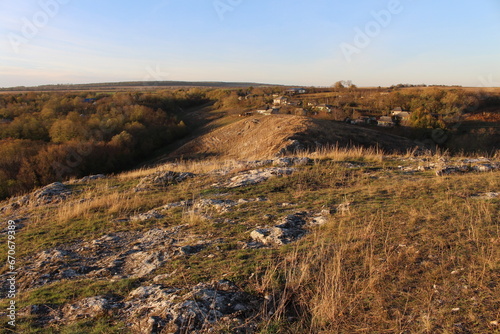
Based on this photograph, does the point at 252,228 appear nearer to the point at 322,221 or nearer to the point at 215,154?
the point at 322,221

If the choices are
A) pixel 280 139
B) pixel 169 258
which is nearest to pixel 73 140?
pixel 280 139

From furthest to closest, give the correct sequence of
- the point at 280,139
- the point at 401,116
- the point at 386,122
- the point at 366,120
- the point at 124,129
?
the point at 366,120 → the point at 401,116 → the point at 386,122 → the point at 124,129 → the point at 280,139

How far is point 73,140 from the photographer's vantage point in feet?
112

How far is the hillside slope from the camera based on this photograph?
24328 millimetres

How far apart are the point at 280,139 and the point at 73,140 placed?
25.2 m

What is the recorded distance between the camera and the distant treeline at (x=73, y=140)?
2453 centimetres

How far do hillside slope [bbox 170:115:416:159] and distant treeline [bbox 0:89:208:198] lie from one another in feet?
21.6

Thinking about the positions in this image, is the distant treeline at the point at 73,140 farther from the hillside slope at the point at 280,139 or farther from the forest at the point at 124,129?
the hillside slope at the point at 280,139

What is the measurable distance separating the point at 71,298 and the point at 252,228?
8.50ft

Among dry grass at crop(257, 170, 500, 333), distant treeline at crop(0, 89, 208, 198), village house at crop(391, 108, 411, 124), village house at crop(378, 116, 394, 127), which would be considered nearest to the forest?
distant treeline at crop(0, 89, 208, 198)

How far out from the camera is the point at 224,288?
119 inches

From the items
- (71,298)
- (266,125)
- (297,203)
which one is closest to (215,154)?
(266,125)

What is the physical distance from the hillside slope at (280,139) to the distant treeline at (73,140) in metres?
6.58

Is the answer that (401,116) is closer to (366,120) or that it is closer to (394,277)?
(366,120)
